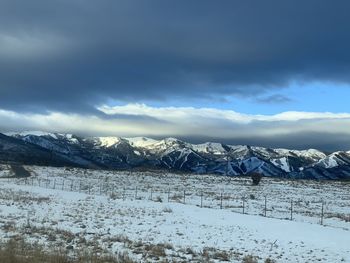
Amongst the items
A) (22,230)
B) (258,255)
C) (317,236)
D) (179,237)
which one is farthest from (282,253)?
(22,230)

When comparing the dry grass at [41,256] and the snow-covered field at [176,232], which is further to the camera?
the snow-covered field at [176,232]

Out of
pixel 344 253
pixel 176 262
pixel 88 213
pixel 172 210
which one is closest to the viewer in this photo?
pixel 176 262

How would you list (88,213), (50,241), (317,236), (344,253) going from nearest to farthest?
(50,241)
(344,253)
(317,236)
(88,213)

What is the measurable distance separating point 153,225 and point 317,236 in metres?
8.91

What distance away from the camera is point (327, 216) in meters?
40.6

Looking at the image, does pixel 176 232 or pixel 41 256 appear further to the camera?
pixel 176 232

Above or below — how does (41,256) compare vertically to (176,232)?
above

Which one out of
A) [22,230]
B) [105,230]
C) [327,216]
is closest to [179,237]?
[105,230]

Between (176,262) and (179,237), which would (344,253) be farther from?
(176,262)

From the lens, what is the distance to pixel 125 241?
21516mm

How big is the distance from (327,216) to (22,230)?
25.5 metres

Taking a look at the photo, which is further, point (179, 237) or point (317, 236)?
point (317, 236)

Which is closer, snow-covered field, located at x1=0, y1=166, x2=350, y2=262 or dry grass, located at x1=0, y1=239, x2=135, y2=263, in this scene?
dry grass, located at x1=0, y1=239, x2=135, y2=263

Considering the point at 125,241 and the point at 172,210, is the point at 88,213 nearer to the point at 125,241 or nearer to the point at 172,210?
the point at 172,210
